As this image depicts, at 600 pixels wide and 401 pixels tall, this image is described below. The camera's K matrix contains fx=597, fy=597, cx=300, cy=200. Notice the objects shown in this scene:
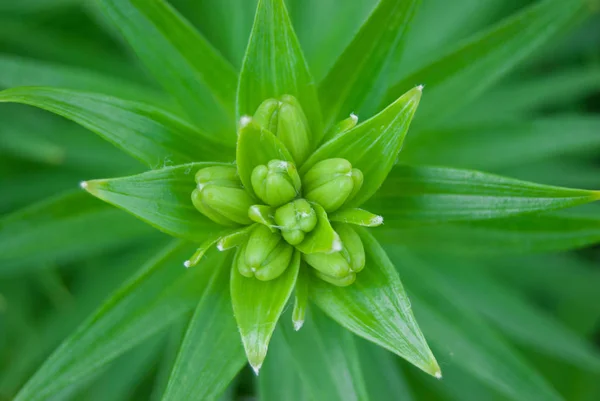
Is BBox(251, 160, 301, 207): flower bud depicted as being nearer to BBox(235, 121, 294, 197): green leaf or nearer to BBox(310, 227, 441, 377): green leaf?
BBox(235, 121, 294, 197): green leaf

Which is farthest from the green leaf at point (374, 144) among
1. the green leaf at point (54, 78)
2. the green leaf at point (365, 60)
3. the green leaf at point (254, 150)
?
the green leaf at point (54, 78)

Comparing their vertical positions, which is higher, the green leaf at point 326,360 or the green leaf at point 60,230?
the green leaf at point 60,230

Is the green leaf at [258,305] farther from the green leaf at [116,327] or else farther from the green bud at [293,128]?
the green bud at [293,128]

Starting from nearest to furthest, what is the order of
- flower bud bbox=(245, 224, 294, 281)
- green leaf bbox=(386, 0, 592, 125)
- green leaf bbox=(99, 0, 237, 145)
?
1. flower bud bbox=(245, 224, 294, 281)
2. green leaf bbox=(99, 0, 237, 145)
3. green leaf bbox=(386, 0, 592, 125)

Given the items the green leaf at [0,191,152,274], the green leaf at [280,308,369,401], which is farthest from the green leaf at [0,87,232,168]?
the green leaf at [280,308,369,401]

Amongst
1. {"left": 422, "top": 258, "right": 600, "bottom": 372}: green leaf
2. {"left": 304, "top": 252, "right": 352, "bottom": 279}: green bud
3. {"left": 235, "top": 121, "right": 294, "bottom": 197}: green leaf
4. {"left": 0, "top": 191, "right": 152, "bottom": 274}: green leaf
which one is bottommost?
{"left": 422, "top": 258, "right": 600, "bottom": 372}: green leaf

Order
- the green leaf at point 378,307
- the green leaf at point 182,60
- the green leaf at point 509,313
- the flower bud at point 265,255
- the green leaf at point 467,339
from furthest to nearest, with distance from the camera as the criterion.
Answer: the green leaf at point 509,313
the green leaf at point 467,339
the green leaf at point 182,60
the flower bud at point 265,255
the green leaf at point 378,307

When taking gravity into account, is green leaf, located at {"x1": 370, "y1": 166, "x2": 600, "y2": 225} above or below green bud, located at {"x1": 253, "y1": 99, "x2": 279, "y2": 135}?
below
